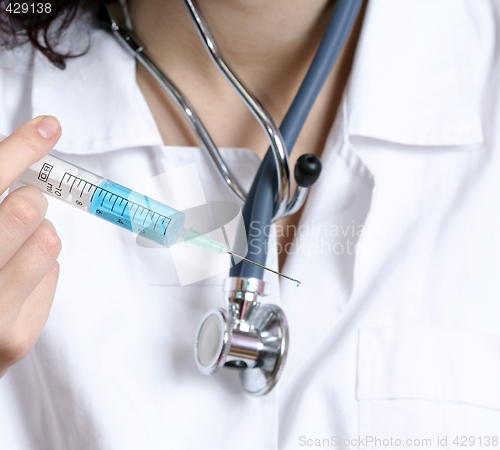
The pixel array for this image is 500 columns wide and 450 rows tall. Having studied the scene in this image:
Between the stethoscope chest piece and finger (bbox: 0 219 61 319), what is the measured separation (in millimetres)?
197

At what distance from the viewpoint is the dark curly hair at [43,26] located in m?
0.73

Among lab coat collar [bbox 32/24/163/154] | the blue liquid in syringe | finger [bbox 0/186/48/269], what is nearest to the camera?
finger [bbox 0/186/48/269]

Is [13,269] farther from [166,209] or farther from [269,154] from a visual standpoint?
[269,154]

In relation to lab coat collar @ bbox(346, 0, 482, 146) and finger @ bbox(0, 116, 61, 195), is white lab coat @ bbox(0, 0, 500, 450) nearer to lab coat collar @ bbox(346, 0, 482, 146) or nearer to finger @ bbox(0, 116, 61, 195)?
lab coat collar @ bbox(346, 0, 482, 146)

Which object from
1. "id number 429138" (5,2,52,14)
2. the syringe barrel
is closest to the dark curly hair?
"id number 429138" (5,2,52,14)

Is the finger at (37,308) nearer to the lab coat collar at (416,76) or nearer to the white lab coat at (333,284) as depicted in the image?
the white lab coat at (333,284)

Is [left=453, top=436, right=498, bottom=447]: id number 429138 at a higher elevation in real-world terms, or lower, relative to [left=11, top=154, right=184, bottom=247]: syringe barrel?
lower

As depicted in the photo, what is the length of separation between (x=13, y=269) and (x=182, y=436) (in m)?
0.31

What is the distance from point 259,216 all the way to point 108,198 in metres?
0.17

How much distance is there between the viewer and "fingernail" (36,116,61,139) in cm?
44

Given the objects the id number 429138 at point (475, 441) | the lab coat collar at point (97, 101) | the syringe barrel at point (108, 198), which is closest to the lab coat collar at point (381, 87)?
the lab coat collar at point (97, 101)

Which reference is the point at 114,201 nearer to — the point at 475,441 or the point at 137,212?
the point at 137,212

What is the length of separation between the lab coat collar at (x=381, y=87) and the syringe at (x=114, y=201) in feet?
0.52

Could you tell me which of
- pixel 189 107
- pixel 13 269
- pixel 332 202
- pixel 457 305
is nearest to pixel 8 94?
pixel 189 107
